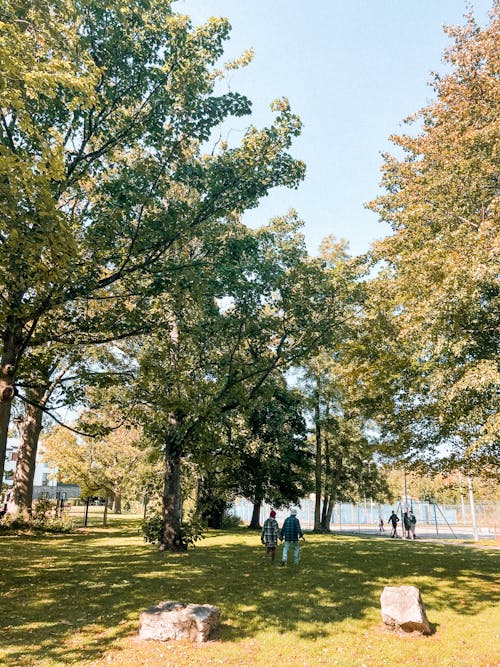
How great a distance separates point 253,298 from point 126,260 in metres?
6.70

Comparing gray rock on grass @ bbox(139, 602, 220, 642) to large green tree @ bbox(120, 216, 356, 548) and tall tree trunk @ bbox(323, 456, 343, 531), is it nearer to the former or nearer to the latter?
large green tree @ bbox(120, 216, 356, 548)

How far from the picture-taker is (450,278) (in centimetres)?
1083

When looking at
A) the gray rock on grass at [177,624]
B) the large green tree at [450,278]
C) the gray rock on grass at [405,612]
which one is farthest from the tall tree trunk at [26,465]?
the gray rock on grass at [405,612]

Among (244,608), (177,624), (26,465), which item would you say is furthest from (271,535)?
(26,465)

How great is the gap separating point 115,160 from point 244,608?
37.3ft

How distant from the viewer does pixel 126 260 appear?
11.6 metres

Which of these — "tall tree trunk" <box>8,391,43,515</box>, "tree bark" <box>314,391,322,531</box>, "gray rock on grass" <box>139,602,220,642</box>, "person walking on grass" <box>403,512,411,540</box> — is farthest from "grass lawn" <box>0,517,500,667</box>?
"person walking on grass" <box>403,512,411,540</box>

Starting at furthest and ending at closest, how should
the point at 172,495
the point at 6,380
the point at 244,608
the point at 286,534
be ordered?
the point at 172,495 → the point at 286,534 → the point at 6,380 → the point at 244,608

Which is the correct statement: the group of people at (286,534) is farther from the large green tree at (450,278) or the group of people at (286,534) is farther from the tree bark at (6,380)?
the tree bark at (6,380)

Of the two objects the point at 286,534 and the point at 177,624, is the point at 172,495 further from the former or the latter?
the point at 177,624

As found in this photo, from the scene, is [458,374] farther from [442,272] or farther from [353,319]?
[353,319]

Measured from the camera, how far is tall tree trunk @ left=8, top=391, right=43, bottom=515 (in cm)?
2489

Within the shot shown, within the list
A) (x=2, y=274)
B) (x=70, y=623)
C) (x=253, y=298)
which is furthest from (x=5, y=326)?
(x=253, y=298)

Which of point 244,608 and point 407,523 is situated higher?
point 244,608
